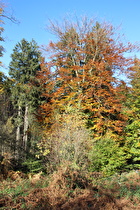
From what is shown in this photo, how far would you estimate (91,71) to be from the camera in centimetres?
1642

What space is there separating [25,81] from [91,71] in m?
8.81

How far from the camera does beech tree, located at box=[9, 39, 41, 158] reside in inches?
784

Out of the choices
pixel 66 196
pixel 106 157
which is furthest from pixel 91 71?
pixel 66 196

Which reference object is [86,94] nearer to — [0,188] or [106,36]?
[106,36]

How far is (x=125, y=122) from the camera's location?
597 inches

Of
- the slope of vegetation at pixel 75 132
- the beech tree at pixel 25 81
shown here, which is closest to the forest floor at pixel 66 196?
the slope of vegetation at pixel 75 132

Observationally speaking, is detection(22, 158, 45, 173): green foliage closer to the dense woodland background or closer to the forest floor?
the dense woodland background

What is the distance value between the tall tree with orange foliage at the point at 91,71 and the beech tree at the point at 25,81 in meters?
3.77

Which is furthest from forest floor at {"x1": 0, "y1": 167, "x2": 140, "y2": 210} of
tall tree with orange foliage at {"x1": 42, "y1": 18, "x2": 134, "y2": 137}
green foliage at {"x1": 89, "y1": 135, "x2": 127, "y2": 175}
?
tall tree with orange foliage at {"x1": 42, "y1": 18, "x2": 134, "y2": 137}

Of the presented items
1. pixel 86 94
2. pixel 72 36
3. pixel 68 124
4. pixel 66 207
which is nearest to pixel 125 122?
pixel 86 94

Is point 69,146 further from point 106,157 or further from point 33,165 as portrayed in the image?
point 106,157

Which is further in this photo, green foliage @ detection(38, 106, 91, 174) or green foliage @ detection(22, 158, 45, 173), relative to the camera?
green foliage @ detection(22, 158, 45, 173)

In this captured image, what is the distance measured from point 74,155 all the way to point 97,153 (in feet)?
7.58

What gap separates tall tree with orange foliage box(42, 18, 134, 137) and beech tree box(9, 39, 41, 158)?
12.4 feet
